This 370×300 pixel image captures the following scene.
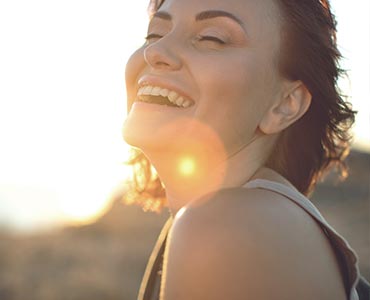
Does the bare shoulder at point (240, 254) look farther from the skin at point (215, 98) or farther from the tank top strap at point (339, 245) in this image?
the skin at point (215, 98)

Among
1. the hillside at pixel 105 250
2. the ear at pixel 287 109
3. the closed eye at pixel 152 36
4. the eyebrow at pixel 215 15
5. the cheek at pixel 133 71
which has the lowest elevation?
the hillside at pixel 105 250

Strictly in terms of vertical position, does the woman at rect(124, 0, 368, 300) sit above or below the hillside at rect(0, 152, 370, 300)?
above

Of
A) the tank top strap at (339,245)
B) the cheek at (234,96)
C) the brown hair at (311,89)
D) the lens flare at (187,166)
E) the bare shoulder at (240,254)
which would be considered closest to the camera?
the bare shoulder at (240,254)

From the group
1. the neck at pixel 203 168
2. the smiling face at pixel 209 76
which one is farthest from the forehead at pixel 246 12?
the neck at pixel 203 168

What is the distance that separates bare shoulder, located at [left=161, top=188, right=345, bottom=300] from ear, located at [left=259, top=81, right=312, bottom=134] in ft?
2.27

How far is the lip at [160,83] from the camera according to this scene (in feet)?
9.47

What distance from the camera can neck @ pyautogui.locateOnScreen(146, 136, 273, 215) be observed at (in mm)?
3008

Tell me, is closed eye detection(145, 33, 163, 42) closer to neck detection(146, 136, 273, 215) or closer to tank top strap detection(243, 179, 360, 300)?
neck detection(146, 136, 273, 215)

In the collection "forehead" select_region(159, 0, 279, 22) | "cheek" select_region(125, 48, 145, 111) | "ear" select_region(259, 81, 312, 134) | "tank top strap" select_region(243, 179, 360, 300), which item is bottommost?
"tank top strap" select_region(243, 179, 360, 300)

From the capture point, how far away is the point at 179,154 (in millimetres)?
2988

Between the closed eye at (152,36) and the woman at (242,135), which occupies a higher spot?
the closed eye at (152,36)

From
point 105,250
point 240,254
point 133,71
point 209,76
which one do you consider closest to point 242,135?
point 209,76

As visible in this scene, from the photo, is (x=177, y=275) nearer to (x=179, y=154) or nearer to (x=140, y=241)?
(x=179, y=154)

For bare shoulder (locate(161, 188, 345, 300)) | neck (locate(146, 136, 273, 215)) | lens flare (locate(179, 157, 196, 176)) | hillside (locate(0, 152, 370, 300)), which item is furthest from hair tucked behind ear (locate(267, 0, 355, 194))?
hillside (locate(0, 152, 370, 300))
